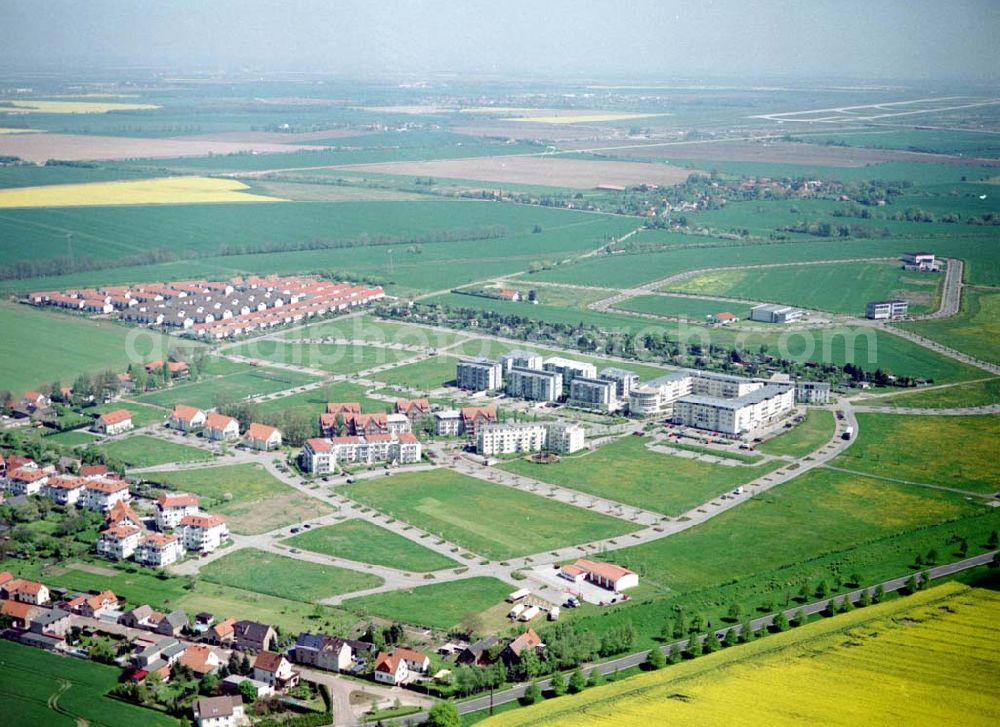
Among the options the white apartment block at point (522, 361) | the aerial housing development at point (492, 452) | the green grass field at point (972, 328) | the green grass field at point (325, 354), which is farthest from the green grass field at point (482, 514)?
the green grass field at point (972, 328)

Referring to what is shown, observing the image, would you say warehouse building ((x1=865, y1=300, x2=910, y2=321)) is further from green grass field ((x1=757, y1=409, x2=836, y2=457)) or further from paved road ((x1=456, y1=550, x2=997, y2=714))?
paved road ((x1=456, y1=550, x2=997, y2=714))

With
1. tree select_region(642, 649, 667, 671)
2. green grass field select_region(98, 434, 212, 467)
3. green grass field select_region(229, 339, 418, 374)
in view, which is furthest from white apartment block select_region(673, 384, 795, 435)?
tree select_region(642, 649, 667, 671)

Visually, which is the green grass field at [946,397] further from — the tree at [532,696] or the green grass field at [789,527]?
the tree at [532,696]

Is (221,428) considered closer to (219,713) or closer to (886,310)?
(219,713)

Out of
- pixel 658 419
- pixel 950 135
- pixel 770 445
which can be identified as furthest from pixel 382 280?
pixel 950 135

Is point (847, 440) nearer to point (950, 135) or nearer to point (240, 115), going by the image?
point (950, 135)

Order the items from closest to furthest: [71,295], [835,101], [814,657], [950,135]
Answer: [814,657] → [71,295] → [950,135] → [835,101]
